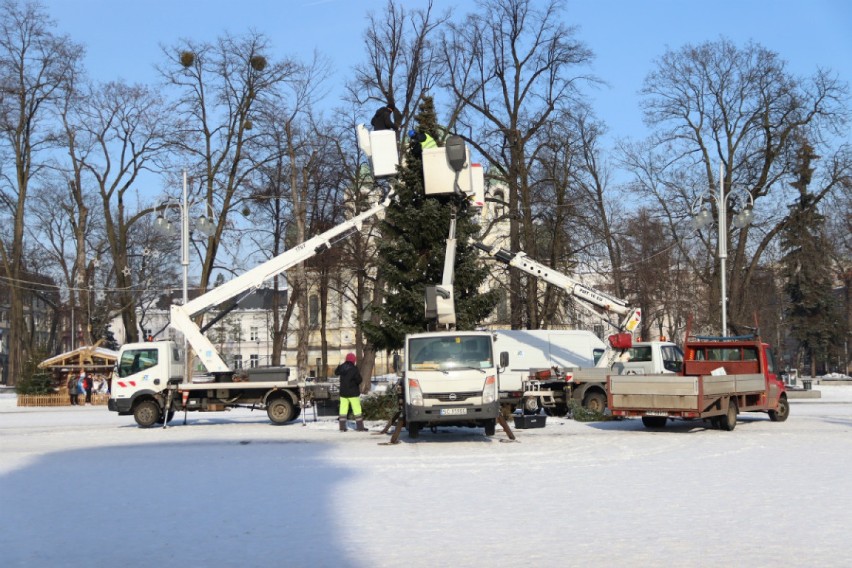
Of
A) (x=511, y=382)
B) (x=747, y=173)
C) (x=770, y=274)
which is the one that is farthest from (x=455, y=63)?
(x=770, y=274)

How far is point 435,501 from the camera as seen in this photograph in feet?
37.9

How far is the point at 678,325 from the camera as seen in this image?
2280 inches

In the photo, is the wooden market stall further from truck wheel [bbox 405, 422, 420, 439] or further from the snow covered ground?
truck wheel [bbox 405, 422, 420, 439]

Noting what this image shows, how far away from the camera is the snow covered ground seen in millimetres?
8414

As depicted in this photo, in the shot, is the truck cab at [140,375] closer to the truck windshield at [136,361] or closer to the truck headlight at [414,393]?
the truck windshield at [136,361]

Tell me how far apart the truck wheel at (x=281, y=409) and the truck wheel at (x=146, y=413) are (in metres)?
3.08

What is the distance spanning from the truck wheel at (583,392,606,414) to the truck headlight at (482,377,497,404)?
351 inches

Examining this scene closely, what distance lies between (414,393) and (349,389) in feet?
13.4

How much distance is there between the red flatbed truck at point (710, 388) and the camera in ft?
67.5

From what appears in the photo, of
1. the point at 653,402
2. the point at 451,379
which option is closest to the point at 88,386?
the point at 451,379

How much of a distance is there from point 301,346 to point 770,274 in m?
29.3

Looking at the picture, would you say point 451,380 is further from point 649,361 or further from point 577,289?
point 577,289

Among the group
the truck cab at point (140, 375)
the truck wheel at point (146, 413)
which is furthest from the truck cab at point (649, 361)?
the truck wheel at point (146, 413)

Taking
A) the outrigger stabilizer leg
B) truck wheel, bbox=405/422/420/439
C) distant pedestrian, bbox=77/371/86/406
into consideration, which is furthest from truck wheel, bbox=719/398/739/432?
distant pedestrian, bbox=77/371/86/406
